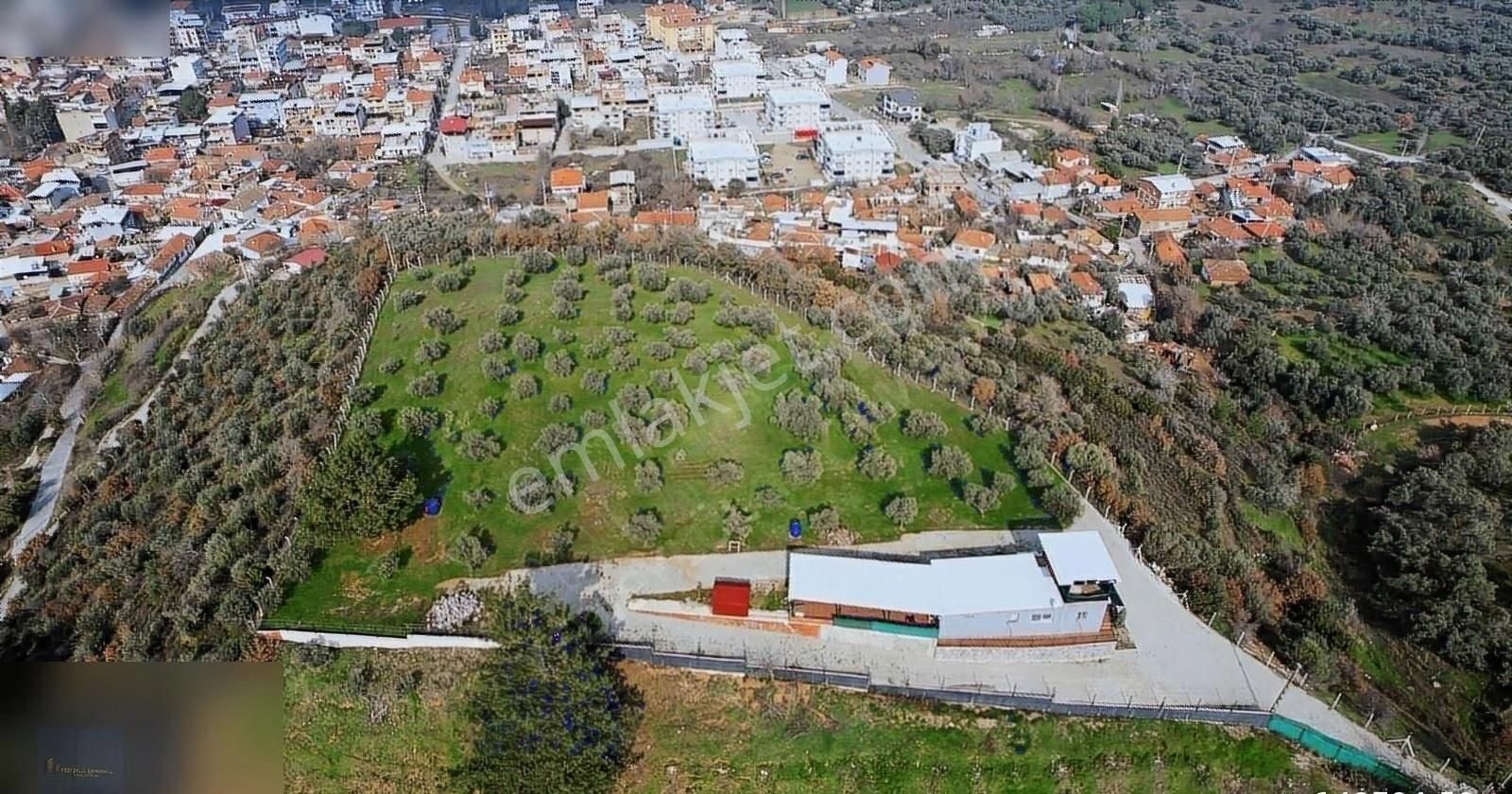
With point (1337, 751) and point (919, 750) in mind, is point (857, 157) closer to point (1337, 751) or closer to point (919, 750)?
point (919, 750)

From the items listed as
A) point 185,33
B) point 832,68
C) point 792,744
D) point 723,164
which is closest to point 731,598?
point 792,744

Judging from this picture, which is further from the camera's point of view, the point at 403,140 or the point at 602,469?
the point at 403,140

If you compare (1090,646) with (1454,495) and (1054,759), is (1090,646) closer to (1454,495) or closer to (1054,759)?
(1054,759)

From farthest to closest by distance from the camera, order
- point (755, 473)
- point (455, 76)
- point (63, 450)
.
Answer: point (455, 76)
point (63, 450)
point (755, 473)

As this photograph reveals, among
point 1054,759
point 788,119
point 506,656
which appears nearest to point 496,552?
point 506,656

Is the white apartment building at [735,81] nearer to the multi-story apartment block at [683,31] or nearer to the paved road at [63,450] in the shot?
the multi-story apartment block at [683,31]

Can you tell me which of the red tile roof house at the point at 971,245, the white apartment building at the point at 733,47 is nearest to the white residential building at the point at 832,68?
the white apartment building at the point at 733,47

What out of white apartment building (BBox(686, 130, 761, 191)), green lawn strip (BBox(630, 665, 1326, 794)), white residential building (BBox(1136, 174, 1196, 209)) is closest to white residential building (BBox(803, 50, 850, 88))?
white apartment building (BBox(686, 130, 761, 191))
